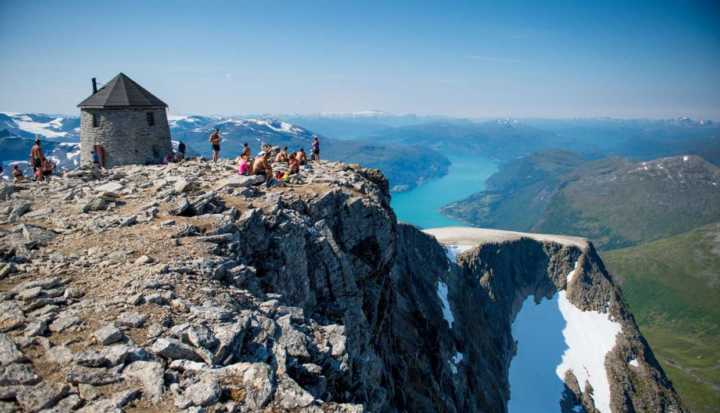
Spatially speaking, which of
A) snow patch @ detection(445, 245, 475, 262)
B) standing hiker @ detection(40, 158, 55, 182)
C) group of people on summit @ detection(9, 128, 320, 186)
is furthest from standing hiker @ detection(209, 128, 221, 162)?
snow patch @ detection(445, 245, 475, 262)

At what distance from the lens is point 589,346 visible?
414ft

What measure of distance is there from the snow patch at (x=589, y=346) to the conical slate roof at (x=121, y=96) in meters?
122

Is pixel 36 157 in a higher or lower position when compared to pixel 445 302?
higher

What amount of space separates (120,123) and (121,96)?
246 cm

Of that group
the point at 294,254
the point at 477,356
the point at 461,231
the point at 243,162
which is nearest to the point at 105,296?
the point at 294,254

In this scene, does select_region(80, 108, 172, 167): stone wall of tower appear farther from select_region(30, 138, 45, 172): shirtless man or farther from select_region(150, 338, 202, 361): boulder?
select_region(150, 338, 202, 361): boulder

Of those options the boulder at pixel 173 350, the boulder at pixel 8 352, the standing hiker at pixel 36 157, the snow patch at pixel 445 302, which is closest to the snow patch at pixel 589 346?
the snow patch at pixel 445 302

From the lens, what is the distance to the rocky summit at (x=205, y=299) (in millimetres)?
9141

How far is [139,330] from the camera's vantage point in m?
10.8

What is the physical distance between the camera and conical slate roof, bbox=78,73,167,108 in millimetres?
35781

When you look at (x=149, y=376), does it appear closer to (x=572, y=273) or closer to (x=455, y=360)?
(x=455, y=360)

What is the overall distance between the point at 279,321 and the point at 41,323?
641 centimetres

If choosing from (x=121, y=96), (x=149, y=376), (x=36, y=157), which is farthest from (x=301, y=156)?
(x=149, y=376)

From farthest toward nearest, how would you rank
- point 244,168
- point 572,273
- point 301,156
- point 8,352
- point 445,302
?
point 572,273 < point 445,302 < point 301,156 < point 244,168 < point 8,352
